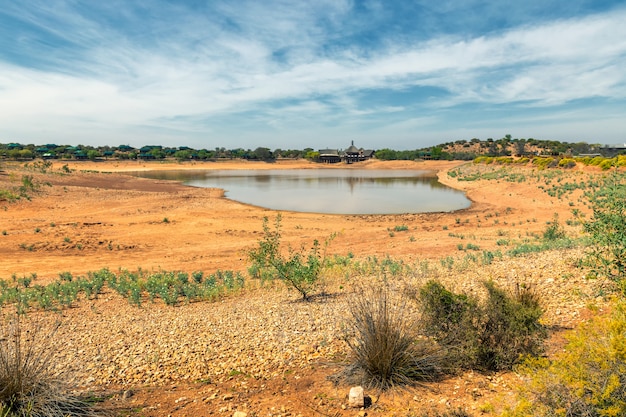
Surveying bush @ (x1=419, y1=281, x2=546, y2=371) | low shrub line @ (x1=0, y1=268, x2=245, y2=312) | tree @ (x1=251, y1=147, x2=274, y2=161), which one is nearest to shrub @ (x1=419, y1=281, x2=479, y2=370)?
bush @ (x1=419, y1=281, x2=546, y2=371)

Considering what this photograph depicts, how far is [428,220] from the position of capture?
1068 inches

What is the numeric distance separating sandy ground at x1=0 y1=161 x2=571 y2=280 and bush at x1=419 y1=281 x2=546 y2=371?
872cm

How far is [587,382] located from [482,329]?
208cm

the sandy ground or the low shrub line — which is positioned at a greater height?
the low shrub line

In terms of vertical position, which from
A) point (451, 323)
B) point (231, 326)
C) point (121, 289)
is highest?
point (451, 323)

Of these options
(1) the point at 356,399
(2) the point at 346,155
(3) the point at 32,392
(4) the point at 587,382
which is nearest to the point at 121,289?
(3) the point at 32,392

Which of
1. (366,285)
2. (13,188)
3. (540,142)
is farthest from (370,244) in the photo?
(540,142)

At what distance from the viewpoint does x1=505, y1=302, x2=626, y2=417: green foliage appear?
305cm

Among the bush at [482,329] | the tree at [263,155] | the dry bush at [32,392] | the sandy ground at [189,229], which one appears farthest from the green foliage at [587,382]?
the tree at [263,155]

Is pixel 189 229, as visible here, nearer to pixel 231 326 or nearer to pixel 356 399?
pixel 231 326

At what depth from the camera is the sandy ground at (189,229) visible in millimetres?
16000

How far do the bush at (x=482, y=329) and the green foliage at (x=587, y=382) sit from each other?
4.64ft

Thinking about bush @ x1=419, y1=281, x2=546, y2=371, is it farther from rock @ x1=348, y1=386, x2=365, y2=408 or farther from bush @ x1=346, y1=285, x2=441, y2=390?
rock @ x1=348, y1=386, x2=365, y2=408

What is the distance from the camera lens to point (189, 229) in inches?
931
